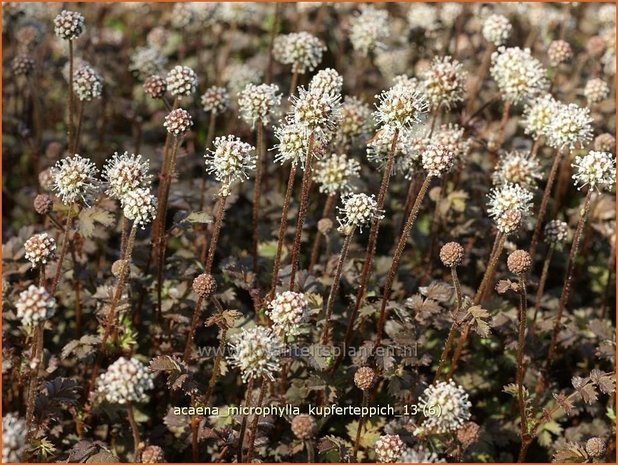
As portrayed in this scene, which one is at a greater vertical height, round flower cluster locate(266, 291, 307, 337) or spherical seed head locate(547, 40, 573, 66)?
spherical seed head locate(547, 40, 573, 66)

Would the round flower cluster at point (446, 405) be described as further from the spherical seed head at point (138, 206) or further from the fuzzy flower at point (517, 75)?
the fuzzy flower at point (517, 75)

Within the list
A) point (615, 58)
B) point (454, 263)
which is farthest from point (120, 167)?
point (615, 58)

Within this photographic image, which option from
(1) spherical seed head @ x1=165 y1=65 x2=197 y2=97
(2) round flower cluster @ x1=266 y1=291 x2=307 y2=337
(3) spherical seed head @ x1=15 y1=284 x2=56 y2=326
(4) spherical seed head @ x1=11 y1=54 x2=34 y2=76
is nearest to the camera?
(3) spherical seed head @ x1=15 y1=284 x2=56 y2=326

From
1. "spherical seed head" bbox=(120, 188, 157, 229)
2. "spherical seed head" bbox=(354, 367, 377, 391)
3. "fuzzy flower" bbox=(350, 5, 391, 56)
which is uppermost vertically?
"fuzzy flower" bbox=(350, 5, 391, 56)

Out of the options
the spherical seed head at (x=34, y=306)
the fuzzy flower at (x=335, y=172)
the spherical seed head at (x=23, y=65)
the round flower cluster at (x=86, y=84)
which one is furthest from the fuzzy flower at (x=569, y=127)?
the spherical seed head at (x=23, y=65)

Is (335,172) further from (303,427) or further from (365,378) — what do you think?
(303,427)

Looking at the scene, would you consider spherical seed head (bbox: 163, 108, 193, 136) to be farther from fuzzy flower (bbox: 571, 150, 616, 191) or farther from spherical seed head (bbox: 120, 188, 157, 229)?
fuzzy flower (bbox: 571, 150, 616, 191)

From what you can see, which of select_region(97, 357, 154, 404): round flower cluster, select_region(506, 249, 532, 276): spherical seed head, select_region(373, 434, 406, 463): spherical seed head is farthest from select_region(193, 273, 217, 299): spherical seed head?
select_region(506, 249, 532, 276): spherical seed head
